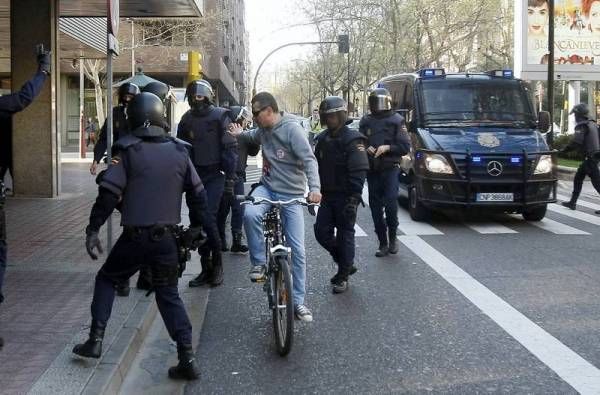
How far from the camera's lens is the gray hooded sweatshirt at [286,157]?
5.58m

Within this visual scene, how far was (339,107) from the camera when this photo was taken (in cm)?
631

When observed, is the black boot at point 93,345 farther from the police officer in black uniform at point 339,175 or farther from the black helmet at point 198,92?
the black helmet at point 198,92

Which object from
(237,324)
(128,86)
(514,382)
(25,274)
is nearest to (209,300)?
(237,324)

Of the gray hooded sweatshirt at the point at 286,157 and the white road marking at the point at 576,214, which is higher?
the gray hooded sweatshirt at the point at 286,157

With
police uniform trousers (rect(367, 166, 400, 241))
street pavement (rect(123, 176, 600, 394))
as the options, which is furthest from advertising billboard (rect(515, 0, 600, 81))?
police uniform trousers (rect(367, 166, 400, 241))

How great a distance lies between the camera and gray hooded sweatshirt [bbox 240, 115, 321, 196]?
5582 mm

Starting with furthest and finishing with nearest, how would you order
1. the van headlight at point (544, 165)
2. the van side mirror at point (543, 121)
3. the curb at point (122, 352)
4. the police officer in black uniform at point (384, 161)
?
1. the van side mirror at point (543, 121)
2. the van headlight at point (544, 165)
3. the police officer in black uniform at point (384, 161)
4. the curb at point (122, 352)

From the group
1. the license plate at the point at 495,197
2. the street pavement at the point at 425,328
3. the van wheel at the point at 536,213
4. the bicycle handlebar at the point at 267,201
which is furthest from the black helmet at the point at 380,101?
the van wheel at the point at 536,213

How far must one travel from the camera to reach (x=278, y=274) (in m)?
5.17

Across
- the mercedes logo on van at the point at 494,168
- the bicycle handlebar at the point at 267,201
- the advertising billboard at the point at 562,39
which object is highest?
the advertising billboard at the point at 562,39

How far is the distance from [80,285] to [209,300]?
1.14 meters

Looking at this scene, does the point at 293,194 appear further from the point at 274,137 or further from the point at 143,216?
the point at 143,216

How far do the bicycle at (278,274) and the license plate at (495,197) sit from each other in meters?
5.59

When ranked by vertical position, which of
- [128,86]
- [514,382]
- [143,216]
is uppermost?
[128,86]
